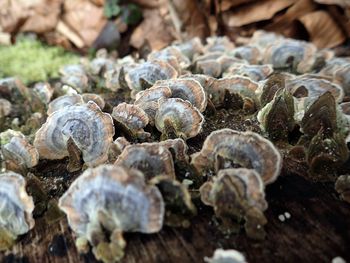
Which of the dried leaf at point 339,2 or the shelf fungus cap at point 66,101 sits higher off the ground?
the shelf fungus cap at point 66,101

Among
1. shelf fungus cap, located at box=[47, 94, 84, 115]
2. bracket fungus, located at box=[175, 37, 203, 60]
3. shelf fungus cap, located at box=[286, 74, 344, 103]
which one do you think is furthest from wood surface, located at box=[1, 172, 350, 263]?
bracket fungus, located at box=[175, 37, 203, 60]

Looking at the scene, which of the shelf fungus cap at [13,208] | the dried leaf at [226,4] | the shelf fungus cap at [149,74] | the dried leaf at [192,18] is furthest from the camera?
the dried leaf at [192,18]

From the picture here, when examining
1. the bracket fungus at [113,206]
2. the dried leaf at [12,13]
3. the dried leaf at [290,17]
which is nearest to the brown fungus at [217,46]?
the dried leaf at [290,17]

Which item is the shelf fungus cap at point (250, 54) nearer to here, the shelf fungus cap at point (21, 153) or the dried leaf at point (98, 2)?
the shelf fungus cap at point (21, 153)

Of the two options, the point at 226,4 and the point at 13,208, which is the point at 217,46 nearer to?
the point at 226,4

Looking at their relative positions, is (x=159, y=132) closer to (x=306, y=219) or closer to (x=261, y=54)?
(x=306, y=219)

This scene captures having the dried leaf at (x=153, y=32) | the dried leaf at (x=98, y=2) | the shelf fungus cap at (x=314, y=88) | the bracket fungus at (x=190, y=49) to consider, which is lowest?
the dried leaf at (x=153, y=32)

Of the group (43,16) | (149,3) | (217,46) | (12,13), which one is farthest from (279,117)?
(12,13)

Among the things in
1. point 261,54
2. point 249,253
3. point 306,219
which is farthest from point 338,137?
point 261,54
